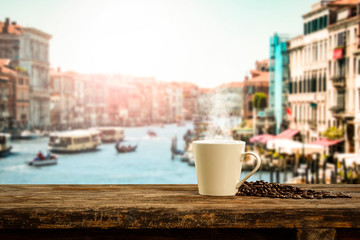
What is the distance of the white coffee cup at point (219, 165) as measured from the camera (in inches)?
52.7

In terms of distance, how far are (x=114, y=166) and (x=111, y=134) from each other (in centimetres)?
220

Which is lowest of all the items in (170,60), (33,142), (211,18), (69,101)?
(33,142)

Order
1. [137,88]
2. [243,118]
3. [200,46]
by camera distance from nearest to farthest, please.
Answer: [243,118] < [200,46] < [137,88]

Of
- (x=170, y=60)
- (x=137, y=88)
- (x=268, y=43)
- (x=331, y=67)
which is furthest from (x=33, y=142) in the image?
(x=331, y=67)

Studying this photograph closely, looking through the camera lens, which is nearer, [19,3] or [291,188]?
[291,188]

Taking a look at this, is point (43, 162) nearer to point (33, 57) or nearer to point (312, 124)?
point (33, 57)

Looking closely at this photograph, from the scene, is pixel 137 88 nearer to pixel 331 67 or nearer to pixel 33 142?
pixel 33 142

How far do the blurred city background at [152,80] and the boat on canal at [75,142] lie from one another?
0.07 m

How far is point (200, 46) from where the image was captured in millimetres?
26672

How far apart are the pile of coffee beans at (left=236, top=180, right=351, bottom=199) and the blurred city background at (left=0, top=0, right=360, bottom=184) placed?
21183mm

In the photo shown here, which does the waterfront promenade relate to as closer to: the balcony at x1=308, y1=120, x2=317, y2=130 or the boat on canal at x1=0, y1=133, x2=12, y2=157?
the balcony at x1=308, y1=120, x2=317, y2=130

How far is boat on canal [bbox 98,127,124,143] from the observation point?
96.6 ft

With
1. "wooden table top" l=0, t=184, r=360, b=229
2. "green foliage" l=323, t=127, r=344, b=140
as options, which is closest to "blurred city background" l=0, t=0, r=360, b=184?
"green foliage" l=323, t=127, r=344, b=140

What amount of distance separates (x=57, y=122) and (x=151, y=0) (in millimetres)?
7159
